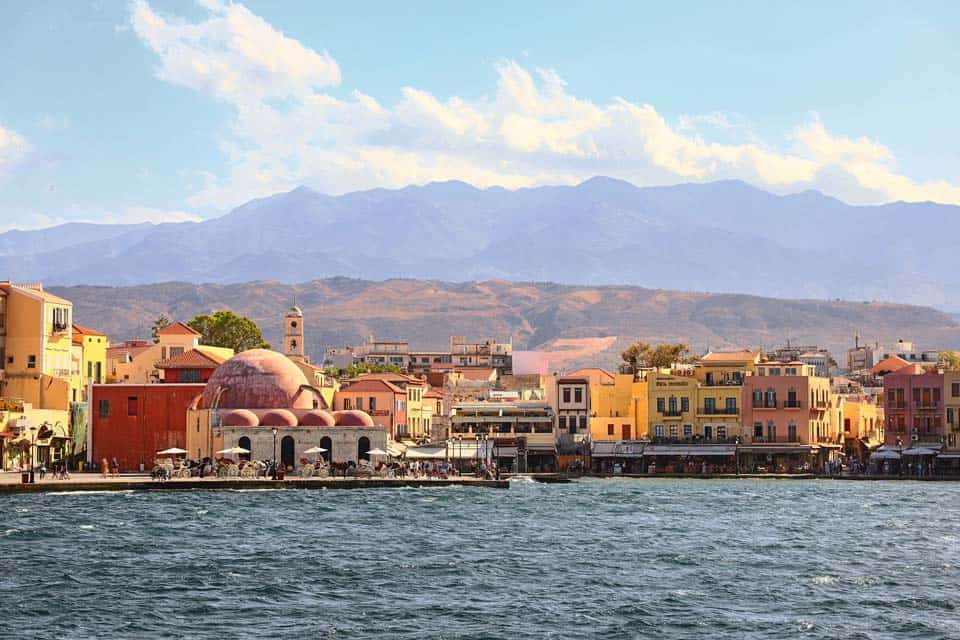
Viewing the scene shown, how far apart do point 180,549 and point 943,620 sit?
23.5 m

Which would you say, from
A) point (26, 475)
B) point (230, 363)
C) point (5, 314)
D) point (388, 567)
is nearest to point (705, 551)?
point (388, 567)

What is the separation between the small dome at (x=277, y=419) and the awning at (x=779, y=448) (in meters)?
32.6

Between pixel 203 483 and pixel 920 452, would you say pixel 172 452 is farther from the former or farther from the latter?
pixel 920 452

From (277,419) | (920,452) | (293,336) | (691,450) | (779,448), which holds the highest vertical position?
(293,336)

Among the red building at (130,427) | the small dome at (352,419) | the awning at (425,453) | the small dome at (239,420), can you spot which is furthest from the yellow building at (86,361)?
the awning at (425,453)

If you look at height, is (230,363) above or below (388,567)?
above

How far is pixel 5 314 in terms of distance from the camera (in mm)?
92688

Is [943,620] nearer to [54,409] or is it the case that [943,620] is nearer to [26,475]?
[26,475]

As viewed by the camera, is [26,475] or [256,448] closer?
[26,475]

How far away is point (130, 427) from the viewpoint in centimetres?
9056

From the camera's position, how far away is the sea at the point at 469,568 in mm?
33844

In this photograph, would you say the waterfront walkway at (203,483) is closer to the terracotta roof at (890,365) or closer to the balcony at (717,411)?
the balcony at (717,411)

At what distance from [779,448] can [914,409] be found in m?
9.59

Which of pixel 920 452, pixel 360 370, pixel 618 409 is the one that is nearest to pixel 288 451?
pixel 618 409
